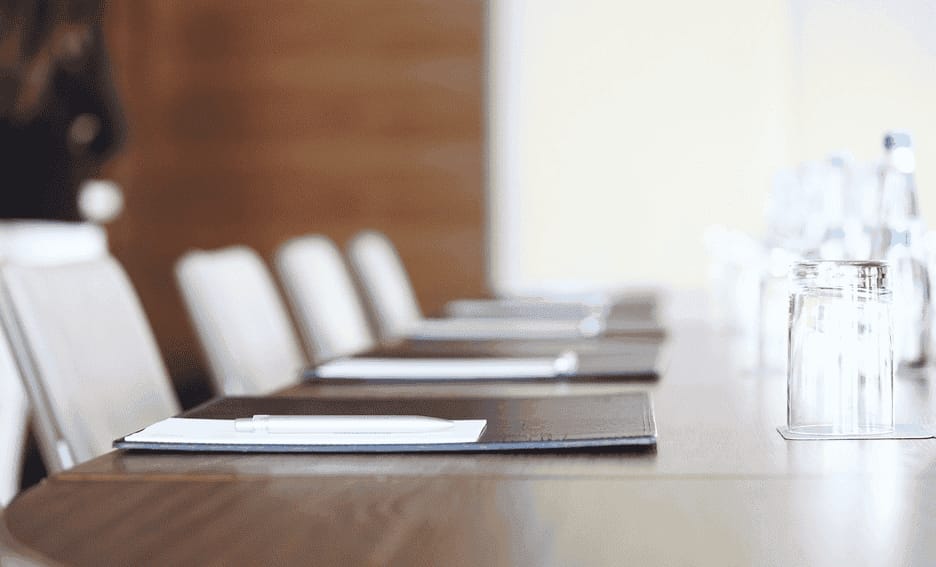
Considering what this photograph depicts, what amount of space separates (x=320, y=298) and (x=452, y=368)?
1272 mm

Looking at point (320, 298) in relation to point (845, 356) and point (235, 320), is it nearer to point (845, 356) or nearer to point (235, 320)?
point (235, 320)

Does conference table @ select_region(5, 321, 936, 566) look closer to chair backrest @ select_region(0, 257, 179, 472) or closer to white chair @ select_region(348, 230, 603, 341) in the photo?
chair backrest @ select_region(0, 257, 179, 472)

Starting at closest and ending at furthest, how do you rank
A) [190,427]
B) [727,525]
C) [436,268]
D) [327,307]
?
[727,525] < [190,427] < [327,307] < [436,268]

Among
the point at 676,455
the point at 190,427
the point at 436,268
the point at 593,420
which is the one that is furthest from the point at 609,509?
the point at 436,268

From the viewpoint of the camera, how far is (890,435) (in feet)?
3.79

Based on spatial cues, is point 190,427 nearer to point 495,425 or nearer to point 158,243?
point 495,425

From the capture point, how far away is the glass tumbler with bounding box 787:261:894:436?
1.16 meters

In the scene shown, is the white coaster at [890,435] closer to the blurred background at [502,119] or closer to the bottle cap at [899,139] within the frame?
the bottle cap at [899,139]

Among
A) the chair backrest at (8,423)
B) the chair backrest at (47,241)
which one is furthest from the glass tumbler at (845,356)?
the chair backrest at (47,241)

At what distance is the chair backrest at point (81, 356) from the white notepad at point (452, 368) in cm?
28

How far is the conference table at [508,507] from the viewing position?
0.76m

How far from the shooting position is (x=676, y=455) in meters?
1.08

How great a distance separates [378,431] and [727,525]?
0.41 meters

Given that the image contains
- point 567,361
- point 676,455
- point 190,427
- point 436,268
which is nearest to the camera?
point 676,455
